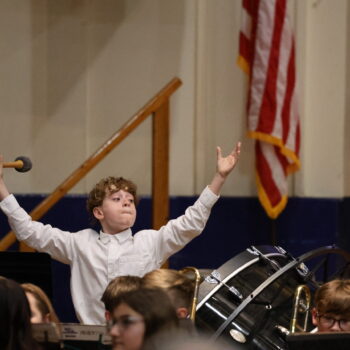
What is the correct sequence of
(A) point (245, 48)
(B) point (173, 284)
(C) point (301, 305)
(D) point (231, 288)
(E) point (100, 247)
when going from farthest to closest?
1. (A) point (245, 48)
2. (E) point (100, 247)
3. (C) point (301, 305)
4. (D) point (231, 288)
5. (B) point (173, 284)

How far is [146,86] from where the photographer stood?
709cm

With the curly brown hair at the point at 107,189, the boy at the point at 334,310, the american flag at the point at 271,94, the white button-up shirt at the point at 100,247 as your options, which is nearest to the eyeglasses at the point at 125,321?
the boy at the point at 334,310

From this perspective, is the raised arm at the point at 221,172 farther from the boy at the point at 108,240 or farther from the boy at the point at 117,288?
the boy at the point at 117,288

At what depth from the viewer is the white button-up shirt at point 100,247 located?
462cm

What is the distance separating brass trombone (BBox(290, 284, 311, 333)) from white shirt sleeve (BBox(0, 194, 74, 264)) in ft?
3.58

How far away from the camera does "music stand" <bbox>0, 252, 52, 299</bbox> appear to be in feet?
14.0

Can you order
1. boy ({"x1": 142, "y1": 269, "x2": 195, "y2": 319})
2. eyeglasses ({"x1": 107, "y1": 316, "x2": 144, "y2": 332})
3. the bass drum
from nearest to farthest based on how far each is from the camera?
1. eyeglasses ({"x1": 107, "y1": 316, "x2": 144, "y2": 332})
2. boy ({"x1": 142, "y1": 269, "x2": 195, "y2": 319})
3. the bass drum

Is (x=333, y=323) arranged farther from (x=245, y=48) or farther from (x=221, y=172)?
(x=245, y=48)

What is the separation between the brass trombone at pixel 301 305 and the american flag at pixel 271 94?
2.49 meters

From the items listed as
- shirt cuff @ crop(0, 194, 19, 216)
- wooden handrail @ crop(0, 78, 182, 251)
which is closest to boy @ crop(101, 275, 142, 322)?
shirt cuff @ crop(0, 194, 19, 216)

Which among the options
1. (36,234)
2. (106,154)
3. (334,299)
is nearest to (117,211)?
(36,234)

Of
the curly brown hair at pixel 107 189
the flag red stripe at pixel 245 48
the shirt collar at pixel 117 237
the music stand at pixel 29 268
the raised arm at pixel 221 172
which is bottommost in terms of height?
the music stand at pixel 29 268

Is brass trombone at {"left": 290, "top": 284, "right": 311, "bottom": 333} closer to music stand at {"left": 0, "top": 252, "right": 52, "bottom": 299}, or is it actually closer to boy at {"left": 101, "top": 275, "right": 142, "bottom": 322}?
boy at {"left": 101, "top": 275, "right": 142, "bottom": 322}

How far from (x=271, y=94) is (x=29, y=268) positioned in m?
3.18
